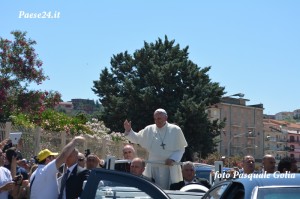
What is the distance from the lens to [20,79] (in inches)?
946

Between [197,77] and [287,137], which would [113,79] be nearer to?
[197,77]

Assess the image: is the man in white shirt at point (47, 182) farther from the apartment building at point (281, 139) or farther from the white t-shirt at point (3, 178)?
the apartment building at point (281, 139)

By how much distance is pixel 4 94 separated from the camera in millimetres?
22953

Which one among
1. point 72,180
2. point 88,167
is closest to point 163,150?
point 88,167

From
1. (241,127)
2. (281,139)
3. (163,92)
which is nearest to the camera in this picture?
(163,92)

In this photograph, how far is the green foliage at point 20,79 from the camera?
2341 centimetres

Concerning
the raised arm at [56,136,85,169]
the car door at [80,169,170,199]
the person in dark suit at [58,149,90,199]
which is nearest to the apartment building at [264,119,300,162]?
the person in dark suit at [58,149,90,199]

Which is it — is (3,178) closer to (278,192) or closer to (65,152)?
(65,152)

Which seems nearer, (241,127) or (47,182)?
(47,182)

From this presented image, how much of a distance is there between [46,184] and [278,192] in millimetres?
3643

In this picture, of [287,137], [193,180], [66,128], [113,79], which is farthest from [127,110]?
[287,137]

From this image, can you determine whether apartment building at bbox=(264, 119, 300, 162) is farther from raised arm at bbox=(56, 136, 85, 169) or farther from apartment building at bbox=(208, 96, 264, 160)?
raised arm at bbox=(56, 136, 85, 169)

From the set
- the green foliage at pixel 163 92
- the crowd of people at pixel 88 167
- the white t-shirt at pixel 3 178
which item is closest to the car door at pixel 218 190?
the crowd of people at pixel 88 167

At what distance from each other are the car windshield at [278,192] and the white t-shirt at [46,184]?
346cm
